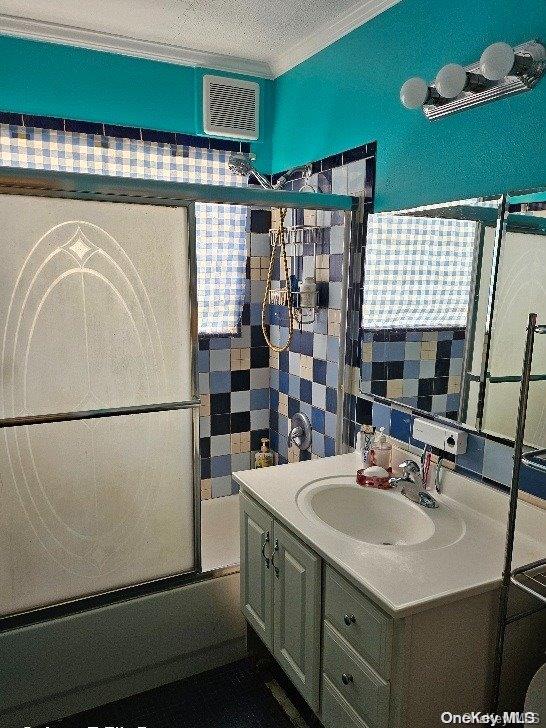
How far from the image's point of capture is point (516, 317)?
Result: 1.63 metres

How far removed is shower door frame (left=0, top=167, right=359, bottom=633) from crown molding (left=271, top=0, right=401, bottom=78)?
2.22ft

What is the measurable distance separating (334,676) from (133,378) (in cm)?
115

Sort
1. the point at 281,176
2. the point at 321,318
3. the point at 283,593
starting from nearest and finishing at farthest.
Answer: the point at 283,593
the point at 321,318
the point at 281,176

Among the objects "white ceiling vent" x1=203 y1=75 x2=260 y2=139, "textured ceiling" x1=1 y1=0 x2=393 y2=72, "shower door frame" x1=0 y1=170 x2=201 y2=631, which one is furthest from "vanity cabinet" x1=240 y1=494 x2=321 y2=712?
"textured ceiling" x1=1 y1=0 x2=393 y2=72

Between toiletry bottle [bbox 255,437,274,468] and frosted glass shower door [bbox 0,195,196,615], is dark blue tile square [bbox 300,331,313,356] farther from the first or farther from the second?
frosted glass shower door [bbox 0,195,196,615]

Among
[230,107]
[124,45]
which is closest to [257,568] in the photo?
[230,107]

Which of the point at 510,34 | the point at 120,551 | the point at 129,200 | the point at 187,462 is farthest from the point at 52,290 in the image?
the point at 510,34

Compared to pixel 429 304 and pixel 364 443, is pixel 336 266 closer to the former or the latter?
pixel 429 304

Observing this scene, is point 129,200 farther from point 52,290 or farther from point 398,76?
point 398,76

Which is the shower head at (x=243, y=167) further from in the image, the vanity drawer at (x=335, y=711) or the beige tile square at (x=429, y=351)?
the vanity drawer at (x=335, y=711)

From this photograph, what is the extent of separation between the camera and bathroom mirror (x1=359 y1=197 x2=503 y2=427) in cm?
174

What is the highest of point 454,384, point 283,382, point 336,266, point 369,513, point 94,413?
point 336,266

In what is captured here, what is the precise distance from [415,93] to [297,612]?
168 centimetres

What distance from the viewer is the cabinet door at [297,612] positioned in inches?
63.9
